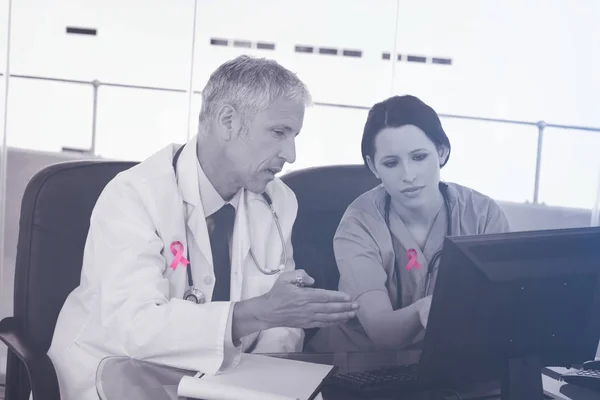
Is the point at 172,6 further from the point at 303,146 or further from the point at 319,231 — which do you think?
the point at 319,231

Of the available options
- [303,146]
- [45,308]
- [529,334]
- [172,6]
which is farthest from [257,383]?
[172,6]

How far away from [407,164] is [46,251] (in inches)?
38.5

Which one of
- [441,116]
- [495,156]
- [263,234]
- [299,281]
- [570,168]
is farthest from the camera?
[570,168]

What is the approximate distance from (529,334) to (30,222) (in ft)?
3.46

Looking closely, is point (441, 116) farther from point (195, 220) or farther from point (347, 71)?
point (195, 220)

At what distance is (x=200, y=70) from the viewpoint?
99.3 inches

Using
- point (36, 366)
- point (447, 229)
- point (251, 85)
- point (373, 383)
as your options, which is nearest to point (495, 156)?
point (447, 229)

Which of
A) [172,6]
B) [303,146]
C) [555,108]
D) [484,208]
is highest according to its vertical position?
[172,6]

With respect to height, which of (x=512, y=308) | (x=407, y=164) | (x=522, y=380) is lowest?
(x=522, y=380)

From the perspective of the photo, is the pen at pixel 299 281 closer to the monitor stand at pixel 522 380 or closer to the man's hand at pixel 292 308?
the man's hand at pixel 292 308

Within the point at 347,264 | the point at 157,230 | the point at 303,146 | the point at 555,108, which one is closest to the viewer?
the point at 157,230

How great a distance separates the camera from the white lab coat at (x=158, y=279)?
1253 mm

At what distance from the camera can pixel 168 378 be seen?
115 centimetres

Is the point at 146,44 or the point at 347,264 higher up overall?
the point at 146,44
